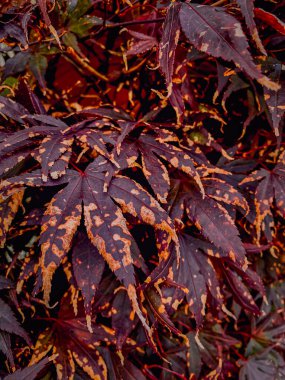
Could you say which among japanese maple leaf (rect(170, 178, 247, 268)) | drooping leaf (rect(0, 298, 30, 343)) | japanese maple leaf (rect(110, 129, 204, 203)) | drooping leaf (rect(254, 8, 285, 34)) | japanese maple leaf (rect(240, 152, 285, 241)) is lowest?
japanese maple leaf (rect(240, 152, 285, 241))

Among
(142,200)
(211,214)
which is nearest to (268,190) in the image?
(211,214)

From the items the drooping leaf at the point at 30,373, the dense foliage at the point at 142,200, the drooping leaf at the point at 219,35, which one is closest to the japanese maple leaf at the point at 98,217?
the dense foliage at the point at 142,200

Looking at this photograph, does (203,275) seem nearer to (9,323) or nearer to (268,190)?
(268,190)

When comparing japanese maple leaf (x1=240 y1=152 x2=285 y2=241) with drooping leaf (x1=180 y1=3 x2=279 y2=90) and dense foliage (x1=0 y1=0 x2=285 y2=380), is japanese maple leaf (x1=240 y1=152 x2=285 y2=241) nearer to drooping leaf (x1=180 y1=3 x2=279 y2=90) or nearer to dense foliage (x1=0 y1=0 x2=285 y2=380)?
dense foliage (x1=0 y1=0 x2=285 y2=380)

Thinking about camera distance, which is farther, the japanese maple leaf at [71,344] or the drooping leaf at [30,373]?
the japanese maple leaf at [71,344]

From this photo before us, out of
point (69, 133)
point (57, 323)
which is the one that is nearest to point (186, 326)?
point (57, 323)

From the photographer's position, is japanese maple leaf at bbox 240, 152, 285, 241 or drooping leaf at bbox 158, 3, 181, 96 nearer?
drooping leaf at bbox 158, 3, 181, 96

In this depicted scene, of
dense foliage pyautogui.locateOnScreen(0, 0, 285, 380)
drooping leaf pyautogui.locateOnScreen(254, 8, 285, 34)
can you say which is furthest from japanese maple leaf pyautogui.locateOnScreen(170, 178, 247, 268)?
drooping leaf pyautogui.locateOnScreen(254, 8, 285, 34)

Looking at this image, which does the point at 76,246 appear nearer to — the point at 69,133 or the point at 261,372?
the point at 69,133

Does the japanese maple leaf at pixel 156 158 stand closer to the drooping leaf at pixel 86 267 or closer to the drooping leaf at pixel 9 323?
the drooping leaf at pixel 86 267
